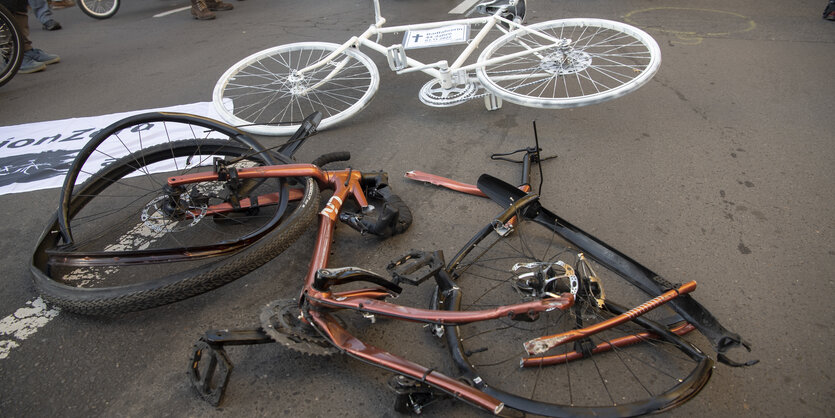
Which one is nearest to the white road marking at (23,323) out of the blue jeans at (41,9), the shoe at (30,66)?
the shoe at (30,66)

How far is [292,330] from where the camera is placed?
5.57ft

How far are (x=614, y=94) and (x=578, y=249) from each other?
105 centimetres

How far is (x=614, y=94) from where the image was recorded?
268 centimetres

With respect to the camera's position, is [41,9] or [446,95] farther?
[41,9]

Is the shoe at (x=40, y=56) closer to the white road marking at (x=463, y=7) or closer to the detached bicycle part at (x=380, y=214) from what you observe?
the white road marking at (x=463, y=7)

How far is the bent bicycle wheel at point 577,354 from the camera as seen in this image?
1.47 m

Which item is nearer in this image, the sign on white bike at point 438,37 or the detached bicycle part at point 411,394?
the detached bicycle part at point 411,394

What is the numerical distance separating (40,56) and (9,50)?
0.78m

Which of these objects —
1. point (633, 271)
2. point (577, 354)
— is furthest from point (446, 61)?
point (577, 354)

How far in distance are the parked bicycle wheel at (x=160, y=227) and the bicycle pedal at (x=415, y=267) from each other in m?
0.51

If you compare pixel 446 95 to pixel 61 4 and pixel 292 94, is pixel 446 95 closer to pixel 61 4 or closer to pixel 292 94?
pixel 292 94

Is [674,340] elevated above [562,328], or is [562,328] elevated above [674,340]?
[674,340]

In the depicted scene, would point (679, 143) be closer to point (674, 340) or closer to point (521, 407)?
point (674, 340)

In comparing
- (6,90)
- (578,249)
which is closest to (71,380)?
(578,249)
